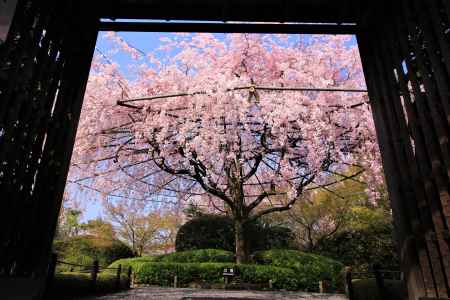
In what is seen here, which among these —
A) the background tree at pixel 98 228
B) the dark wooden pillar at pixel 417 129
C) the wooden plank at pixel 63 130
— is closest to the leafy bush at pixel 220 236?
the background tree at pixel 98 228

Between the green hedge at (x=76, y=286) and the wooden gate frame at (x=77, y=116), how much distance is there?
4.36 metres

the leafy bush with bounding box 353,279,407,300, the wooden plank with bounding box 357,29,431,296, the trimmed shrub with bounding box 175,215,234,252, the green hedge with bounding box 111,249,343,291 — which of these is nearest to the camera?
the wooden plank with bounding box 357,29,431,296

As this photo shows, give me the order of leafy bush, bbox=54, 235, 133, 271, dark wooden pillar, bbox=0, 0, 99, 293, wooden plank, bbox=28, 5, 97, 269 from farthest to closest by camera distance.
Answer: leafy bush, bbox=54, 235, 133, 271 < wooden plank, bbox=28, 5, 97, 269 < dark wooden pillar, bbox=0, 0, 99, 293

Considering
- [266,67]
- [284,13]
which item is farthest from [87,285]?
[266,67]

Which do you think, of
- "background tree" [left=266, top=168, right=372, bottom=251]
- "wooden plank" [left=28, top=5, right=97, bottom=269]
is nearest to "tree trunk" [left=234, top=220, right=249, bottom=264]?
"background tree" [left=266, top=168, right=372, bottom=251]

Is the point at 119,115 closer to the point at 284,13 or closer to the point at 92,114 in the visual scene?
the point at 92,114

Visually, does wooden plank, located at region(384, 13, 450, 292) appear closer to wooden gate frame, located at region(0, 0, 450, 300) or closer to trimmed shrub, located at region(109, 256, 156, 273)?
wooden gate frame, located at region(0, 0, 450, 300)

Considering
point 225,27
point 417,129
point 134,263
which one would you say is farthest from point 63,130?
point 134,263

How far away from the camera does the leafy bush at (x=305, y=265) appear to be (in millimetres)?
12234

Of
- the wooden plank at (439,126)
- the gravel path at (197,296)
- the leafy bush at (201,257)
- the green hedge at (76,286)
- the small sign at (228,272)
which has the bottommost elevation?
the gravel path at (197,296)

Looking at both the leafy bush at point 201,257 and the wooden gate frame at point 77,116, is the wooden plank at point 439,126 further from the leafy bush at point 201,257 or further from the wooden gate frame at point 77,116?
the leafy bush at point 201,257

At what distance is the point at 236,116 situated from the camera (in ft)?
34.2

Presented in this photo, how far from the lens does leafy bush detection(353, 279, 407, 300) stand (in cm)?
538

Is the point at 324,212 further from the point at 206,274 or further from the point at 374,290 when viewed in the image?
the point at 374,290
